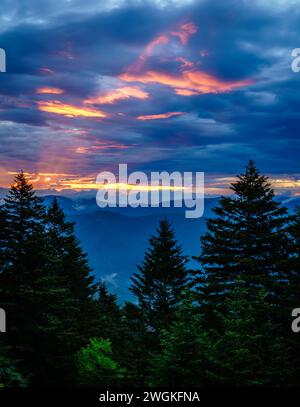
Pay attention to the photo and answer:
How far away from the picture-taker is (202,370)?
17.5 meters

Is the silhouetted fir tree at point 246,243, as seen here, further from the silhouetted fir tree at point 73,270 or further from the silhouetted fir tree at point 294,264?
the silhouetted fir tree at point 73,270

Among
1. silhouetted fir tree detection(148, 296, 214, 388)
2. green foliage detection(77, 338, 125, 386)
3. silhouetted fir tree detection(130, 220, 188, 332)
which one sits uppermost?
silhouetted fir tree detection(130, 220, 188, 332)

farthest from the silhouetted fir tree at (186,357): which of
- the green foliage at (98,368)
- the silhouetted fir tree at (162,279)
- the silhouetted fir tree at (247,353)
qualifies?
the silhouetted fir tree at (162,279)

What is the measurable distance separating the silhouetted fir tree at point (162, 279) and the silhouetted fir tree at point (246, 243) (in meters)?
9.53

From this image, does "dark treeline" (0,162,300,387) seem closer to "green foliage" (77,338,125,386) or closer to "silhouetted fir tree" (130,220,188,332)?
"green foliage" (77,338,125,386)

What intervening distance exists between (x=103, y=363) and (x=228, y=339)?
30.6 feet

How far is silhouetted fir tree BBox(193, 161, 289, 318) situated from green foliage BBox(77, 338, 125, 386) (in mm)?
5948

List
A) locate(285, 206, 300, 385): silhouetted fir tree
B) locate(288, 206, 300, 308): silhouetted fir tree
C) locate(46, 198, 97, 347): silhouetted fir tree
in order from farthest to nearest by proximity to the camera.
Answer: locate(46, 198, 97, 347): silhouetted fir tree → locate(288, 206, 300, 308): silhouetted fir tree → locate(285, 206, 300, 385): silhouetted fir tree

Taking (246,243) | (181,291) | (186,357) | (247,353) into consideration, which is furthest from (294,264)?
(186,357)

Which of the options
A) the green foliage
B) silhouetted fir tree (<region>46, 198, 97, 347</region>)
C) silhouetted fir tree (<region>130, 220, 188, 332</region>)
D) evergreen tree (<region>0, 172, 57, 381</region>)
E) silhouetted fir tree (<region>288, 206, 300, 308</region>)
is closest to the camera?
silhouetted fir tree (<region>288, 206, 300, 308</region>)

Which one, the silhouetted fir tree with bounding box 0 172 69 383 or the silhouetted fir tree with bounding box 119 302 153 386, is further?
the silhouetted fir tree with bounding box 0 172 69 383

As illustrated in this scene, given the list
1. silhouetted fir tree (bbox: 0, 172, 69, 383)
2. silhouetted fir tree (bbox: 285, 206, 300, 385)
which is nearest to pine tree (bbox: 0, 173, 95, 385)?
silhouetted fir tree (bbox: 0, 172, 69, 383)

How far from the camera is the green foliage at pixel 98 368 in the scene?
23.2 meters

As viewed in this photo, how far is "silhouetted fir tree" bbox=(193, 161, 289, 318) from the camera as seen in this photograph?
2450cm
